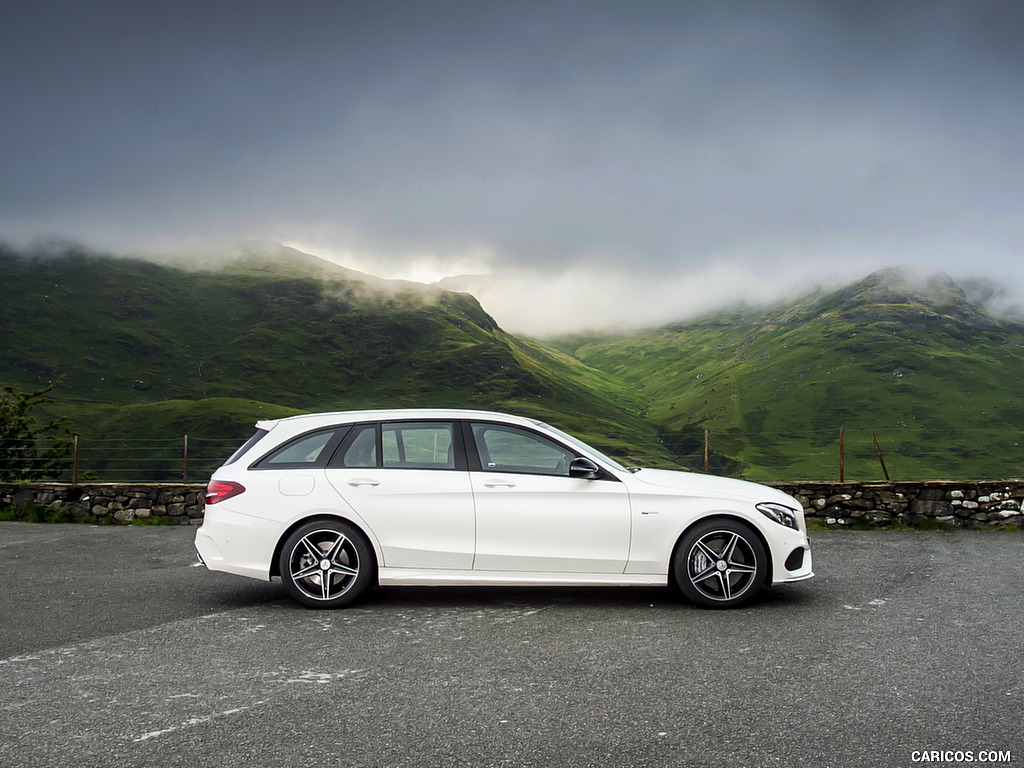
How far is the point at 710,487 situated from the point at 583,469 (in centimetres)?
115

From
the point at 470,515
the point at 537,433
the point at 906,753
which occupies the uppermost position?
the point at 537,433

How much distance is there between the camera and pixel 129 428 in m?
147

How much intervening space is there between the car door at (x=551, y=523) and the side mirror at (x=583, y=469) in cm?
5

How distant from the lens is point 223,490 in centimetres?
678

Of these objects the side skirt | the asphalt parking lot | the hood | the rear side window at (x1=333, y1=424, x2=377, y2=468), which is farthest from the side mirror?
the rear side window at (x1=333, y1=424, x2=377, y2=468)

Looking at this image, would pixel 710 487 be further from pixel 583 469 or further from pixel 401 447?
pixel 401 447

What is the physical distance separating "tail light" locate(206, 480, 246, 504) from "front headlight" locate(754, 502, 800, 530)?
4.47 m

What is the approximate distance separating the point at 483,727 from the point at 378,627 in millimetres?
2294

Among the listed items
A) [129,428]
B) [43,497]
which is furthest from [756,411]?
[43,497]

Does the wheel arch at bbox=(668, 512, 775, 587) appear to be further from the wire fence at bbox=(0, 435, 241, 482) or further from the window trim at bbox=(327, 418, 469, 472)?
the wire fence at bbox=(0, 435, 241, 482)

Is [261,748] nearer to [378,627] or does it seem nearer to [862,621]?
[378,627]

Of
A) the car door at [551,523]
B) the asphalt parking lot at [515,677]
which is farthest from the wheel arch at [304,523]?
the car door at [551,523]

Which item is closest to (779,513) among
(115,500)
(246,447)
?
(246,447)

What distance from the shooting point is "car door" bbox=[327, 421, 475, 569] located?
6.53 meters
